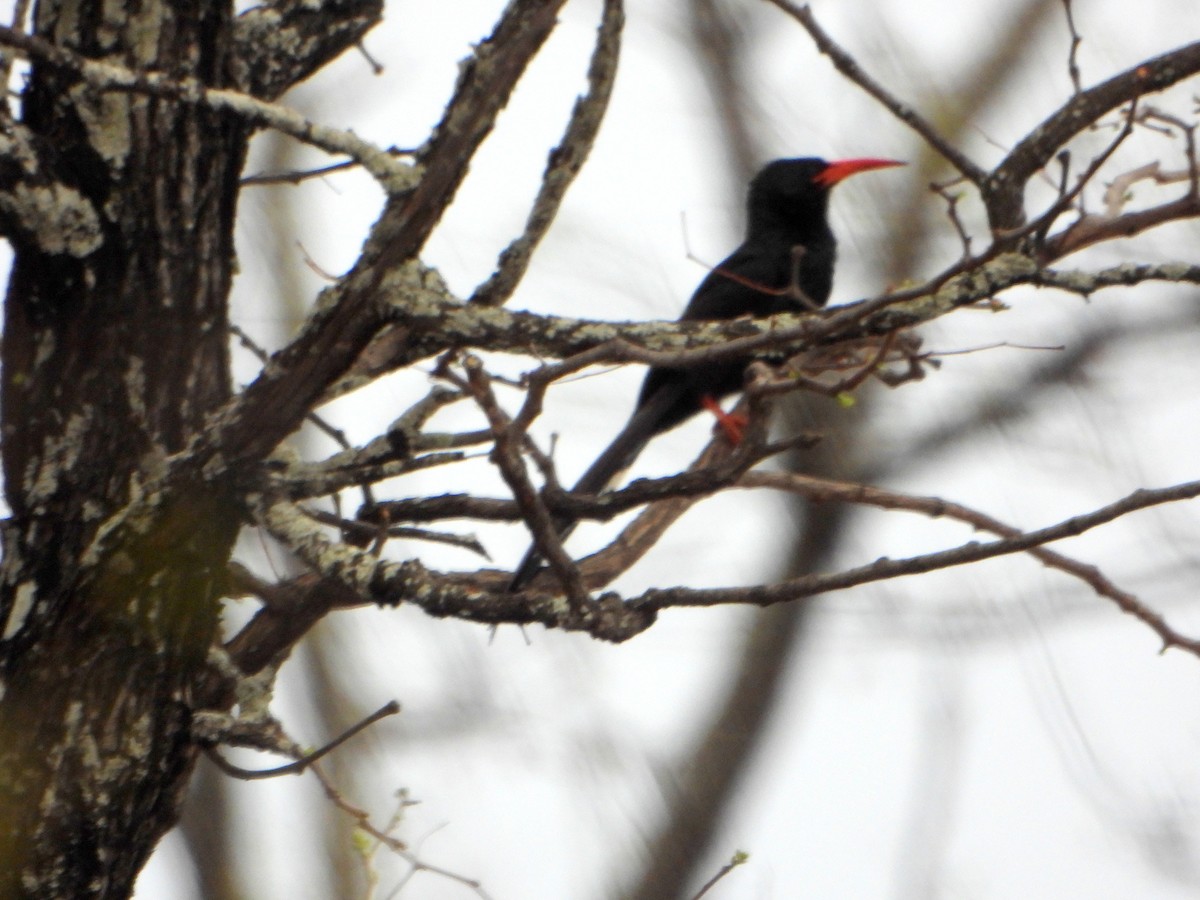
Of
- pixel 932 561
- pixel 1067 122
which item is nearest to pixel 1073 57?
pixel 1067 122

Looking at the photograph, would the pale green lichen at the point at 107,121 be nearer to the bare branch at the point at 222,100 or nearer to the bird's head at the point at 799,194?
the bare branch at the point at 222,100

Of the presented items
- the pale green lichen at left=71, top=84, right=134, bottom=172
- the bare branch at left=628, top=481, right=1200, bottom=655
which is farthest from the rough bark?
the bare branch at left=628, top=481, right=1200, bottom=655

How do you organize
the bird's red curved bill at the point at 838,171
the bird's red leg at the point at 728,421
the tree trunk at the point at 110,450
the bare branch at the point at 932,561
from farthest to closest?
the bird's red curved bill at the point at 838,171 → the bird's red leg at the point at 728,421 → the tree trunk at the point at 110,450 → the bare branch at the point at 932,561

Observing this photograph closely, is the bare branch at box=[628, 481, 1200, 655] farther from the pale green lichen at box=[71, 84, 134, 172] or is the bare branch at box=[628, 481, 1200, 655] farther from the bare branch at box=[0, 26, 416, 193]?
the pale green lichen at box=[71, 84, 134, 172]

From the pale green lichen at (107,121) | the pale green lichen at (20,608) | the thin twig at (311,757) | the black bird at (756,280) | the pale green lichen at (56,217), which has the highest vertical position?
the black bird at (756,280)

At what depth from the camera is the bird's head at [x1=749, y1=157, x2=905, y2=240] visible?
5465 millimetres

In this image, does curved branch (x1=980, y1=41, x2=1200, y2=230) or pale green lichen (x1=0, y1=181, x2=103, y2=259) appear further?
curved branch (x1=980, y1=41, x2=1200, y2=230)

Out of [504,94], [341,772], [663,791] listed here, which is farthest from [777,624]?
[504,94]

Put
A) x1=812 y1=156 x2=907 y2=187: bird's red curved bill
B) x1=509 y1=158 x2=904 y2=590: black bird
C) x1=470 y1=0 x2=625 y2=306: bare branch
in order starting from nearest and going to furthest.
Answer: x1=470 y1=0 x2=625 y2=306: bare branch → x1=509 y1=158 x2=904 y2=590: black bird → x1=812 y1=156 x2=907 y2=187: bird's red curved bill

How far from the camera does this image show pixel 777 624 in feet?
23.0

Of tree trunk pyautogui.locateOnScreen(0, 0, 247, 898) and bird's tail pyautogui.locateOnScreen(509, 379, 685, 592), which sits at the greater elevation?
bird's tail pyautogui.locateOnScreen(509, 379, 685, 592)

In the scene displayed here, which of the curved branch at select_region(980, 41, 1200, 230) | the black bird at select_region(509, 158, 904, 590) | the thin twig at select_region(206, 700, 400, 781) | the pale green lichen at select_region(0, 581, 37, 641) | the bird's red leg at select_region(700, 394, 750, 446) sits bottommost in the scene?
the thin twig at select_region(206, 700, 400, 781)

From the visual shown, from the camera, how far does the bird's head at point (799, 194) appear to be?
546 cm

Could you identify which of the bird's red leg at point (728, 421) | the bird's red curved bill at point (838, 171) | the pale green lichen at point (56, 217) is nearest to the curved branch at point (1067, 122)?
the bird's red leg at point (728, 421)
